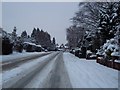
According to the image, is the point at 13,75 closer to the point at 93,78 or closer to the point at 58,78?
the point at 58,78

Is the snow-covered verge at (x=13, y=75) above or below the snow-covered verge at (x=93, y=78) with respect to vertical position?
above

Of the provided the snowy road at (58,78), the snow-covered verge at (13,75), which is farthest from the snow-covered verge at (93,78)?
the snow-covered verge at (13,75)

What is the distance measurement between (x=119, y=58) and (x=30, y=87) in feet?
41.2

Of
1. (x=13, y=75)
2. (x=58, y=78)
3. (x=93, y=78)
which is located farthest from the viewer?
(x=13, y=75)

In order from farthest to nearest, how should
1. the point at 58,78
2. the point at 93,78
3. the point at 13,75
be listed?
the point at 13,75, the point at 93,78, the point at 58,78

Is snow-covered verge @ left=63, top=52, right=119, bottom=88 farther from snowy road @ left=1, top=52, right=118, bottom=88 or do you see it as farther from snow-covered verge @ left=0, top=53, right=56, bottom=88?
snow-covered verge @ left=0, top=53, right=56, bottom=88

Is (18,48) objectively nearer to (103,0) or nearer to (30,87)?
(103,0)

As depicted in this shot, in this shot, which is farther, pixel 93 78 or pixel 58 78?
pixel 93 78

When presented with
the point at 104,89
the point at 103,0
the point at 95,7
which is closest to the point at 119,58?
the point at 104,89

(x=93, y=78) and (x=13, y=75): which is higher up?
(x=13, y=75)

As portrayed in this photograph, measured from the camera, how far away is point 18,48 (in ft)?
216

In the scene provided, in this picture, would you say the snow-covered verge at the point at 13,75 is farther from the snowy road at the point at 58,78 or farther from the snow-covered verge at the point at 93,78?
the snow-covered verge at the point at 93,78

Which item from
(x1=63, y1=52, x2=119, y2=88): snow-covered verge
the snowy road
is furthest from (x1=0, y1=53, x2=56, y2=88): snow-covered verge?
(x1=63, y1=52, x2=119, y2=88): snow-covered verge

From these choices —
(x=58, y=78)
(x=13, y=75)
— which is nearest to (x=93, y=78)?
(x=58, y=78)
